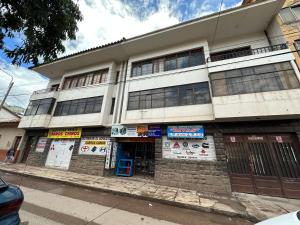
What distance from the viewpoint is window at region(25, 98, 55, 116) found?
544 inches

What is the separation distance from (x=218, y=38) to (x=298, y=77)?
19.6ft

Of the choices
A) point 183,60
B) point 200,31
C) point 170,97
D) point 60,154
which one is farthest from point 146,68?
point 60,154

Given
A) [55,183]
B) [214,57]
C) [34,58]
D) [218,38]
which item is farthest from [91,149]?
[218,38]

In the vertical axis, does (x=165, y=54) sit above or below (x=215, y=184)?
above

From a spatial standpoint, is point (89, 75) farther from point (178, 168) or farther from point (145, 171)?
point (178, 168)

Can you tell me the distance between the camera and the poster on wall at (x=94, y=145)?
11252 millimetres

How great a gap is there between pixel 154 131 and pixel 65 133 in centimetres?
872

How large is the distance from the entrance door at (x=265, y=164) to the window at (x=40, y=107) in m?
15.9

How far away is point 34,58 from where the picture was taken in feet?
13.7

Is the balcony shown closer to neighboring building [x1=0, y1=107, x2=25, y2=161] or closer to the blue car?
neighboring building [x1=0, y1=107, x2=25, y2=161]

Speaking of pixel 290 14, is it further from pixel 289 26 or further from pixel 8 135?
pixel 8 135

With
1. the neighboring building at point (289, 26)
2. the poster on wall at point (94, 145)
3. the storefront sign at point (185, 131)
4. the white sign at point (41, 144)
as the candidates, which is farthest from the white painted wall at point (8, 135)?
the neighboring building at point (289, 26)

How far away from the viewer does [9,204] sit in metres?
2.50

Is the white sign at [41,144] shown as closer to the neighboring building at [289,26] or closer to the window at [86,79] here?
the window at [86,79]
